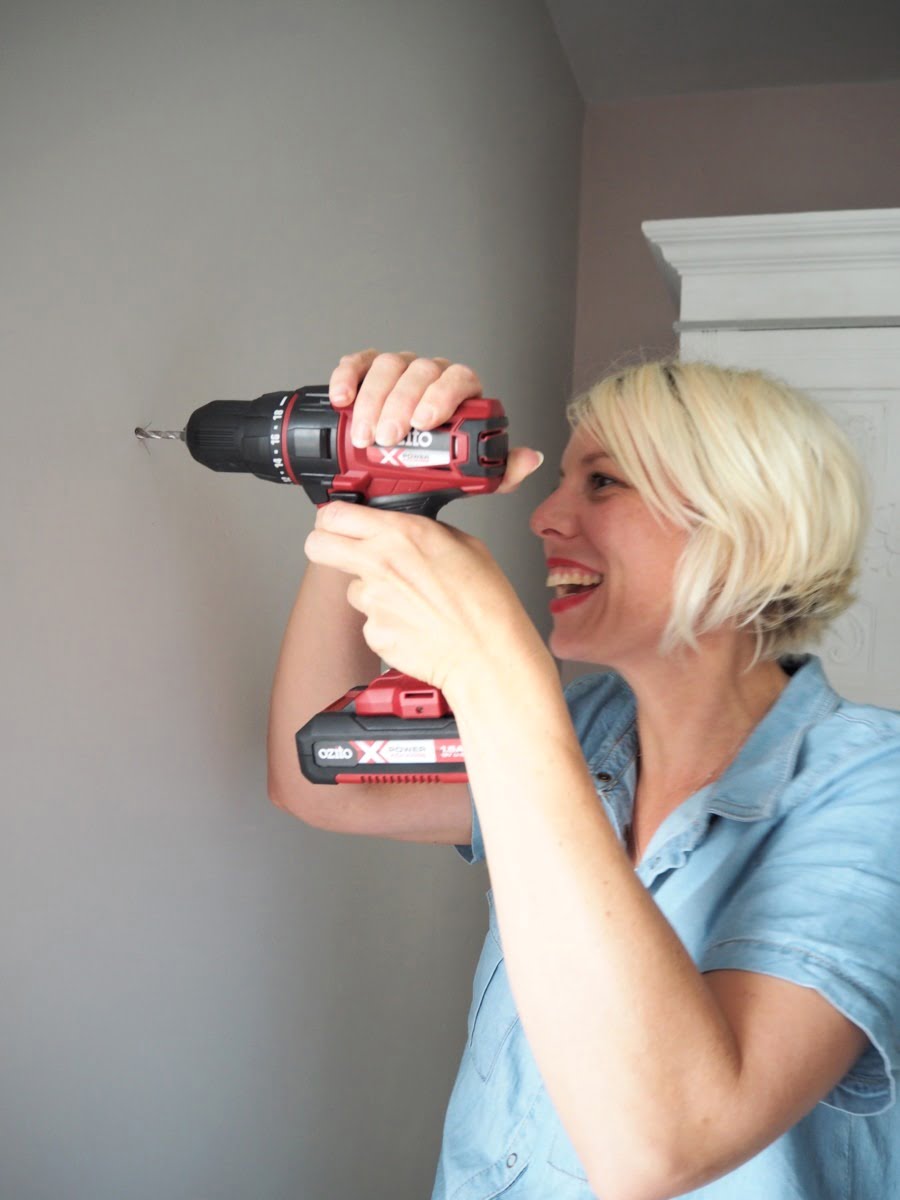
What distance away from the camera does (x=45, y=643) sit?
846mm

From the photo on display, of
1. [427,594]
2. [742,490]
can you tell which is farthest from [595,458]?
[427,594]

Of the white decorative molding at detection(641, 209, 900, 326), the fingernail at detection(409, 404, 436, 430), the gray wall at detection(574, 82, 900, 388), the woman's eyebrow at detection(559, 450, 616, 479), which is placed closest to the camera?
the fingernail at detection(409, 404, 436, 430)

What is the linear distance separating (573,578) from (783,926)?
1.55 ft

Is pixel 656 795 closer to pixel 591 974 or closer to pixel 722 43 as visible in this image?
pixel 591 974

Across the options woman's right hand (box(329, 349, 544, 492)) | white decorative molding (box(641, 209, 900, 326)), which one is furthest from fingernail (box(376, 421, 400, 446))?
white decorative molding (box(641, 209, 900, 326))

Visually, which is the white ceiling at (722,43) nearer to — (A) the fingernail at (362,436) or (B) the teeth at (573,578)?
(B) the teeth at (573,578)

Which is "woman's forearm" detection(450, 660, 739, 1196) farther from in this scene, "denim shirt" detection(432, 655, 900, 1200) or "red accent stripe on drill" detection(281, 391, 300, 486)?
"red accent stripe on drill" detection(281, 391, 300, 486)

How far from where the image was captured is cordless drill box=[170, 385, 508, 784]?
0.77m

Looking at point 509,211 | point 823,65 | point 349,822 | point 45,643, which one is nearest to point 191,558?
Result: point 45,643

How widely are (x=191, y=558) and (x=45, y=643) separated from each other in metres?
0.20

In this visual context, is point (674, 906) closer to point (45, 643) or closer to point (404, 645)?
point (404, 645)

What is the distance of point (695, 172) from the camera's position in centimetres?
259

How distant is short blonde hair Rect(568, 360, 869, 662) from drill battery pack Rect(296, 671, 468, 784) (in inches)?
13.1

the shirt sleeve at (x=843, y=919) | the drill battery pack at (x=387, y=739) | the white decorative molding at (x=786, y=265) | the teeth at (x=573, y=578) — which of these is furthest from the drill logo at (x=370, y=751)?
the white decorative molding at (x=786, y=265)
